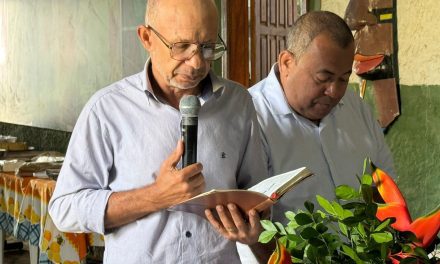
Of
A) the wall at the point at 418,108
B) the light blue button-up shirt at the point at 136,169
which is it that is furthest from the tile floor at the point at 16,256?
the light blue button-up shirt at the point at 136,169

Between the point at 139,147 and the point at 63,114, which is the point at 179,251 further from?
the point at 63,114

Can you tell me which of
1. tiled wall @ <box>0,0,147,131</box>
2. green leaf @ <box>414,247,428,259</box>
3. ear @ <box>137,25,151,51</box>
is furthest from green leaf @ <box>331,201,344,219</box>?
tiled wall @ <box>0,0,147,131</box>

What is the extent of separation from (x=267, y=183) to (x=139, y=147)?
0.36m

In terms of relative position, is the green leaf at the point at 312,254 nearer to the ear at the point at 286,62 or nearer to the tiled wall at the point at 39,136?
the ear at the point at 286,62

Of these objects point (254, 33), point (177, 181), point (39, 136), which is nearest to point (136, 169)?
point (177, 181)

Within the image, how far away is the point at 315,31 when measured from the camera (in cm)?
194

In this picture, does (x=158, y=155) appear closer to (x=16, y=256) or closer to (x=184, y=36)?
(x=184, y=36)

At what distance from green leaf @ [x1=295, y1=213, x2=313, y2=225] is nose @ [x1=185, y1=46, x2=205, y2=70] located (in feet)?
2.11

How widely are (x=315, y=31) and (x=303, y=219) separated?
104 cm

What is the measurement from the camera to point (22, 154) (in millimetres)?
5227

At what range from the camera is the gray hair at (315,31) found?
1.93m

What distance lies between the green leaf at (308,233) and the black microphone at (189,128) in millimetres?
484

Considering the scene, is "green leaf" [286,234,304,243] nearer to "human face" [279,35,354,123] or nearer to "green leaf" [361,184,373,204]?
"green leaf" [361,184,373,204]

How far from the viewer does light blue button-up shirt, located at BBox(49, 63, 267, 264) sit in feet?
5.33
